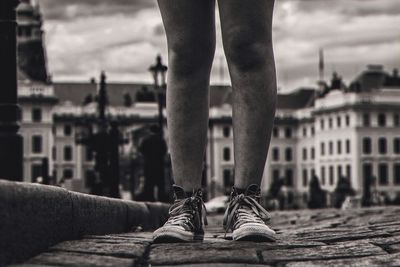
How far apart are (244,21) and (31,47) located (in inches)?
3413

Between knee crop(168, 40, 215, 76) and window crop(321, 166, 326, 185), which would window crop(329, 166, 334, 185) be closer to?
window crop(321, 166, 326, 185)

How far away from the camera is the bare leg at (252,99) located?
4.00 meters

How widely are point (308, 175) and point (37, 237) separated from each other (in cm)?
10227

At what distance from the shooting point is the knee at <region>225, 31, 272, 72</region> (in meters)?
3.96

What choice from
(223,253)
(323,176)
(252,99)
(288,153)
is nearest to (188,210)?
(252,99)

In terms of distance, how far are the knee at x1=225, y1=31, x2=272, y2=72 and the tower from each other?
84.7 metres

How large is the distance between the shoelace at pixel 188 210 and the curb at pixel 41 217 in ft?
1.14

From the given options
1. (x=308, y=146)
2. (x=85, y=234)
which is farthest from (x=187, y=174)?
(x=308, y=146)

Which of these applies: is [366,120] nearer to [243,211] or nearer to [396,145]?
[396,145]

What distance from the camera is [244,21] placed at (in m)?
3.91

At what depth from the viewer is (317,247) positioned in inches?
136

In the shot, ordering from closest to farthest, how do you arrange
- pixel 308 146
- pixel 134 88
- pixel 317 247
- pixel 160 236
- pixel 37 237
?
pixel 37 237, pixel 317 247, pixel 160 236, pixel 308 146, pixel 134 88

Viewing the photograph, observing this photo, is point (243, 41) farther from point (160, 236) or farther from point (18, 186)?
point (18, 186)

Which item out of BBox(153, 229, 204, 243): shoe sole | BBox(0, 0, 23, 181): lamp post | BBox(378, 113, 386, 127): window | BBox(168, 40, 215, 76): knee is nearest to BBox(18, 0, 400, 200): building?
BBox(378, 113, 386, 127): window
